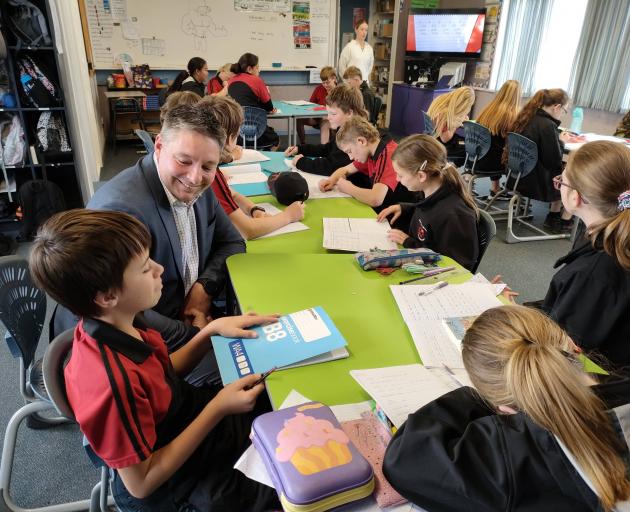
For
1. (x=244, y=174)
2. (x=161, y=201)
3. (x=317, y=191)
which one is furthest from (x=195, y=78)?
(x=161, y=201)

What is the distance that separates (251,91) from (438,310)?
4061mm

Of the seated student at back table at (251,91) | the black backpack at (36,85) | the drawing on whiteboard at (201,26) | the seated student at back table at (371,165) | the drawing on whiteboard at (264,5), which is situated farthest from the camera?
the drawing on whiteboard at (264,5)

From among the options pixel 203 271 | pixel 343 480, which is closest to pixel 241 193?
pixel 203 271

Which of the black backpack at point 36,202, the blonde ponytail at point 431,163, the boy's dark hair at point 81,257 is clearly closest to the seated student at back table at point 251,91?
the black backpack at point 36,202

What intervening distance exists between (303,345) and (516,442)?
0.54 meters

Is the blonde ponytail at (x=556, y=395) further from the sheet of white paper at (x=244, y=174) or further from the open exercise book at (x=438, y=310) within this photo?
the sheet of white paper at (x=244, y=174)

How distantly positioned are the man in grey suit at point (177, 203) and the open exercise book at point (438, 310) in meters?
0.68

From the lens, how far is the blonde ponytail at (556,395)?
0.63 metres

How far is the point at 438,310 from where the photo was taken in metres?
1.33

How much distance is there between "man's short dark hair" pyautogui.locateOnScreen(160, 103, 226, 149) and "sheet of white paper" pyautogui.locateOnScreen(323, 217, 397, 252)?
61 centimetres

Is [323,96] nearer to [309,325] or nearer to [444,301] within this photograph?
[444,301]

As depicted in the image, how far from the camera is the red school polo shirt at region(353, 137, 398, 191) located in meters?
2.41

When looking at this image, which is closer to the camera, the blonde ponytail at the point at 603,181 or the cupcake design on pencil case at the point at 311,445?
the cupcake design on pencil case at the point at 311,445

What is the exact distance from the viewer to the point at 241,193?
2434 millimetres
